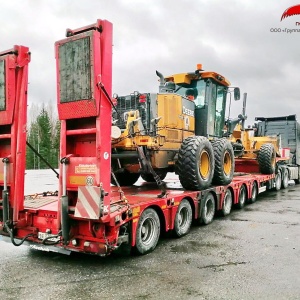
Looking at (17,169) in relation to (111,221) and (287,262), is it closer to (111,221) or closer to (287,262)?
(111,221)

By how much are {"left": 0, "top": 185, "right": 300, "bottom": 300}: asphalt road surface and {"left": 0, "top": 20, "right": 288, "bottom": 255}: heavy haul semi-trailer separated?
334 mm

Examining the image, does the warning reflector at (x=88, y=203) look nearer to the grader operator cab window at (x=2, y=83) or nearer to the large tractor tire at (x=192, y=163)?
the grader operator cab window at (x=2, y=83)

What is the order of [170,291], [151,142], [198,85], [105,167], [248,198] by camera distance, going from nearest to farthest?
[170,291]
[105,167]
[151,142]
[198,85]
[248,198]

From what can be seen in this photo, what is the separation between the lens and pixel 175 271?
4805mm

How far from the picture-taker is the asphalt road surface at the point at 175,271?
4.09m

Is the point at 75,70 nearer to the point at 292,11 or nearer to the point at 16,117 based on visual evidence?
the point at 16,117

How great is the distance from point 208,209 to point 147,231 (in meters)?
2.73

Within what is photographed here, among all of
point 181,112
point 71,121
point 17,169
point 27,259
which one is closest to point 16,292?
point 27,259

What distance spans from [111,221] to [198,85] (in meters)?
5.71

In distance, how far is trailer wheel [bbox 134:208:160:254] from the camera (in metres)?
5.36

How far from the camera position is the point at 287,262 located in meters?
5.20

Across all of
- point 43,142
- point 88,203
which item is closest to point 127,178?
point 88,203

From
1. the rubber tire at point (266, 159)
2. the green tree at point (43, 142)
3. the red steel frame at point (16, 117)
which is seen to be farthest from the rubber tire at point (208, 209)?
the green tree at point (43, 142)

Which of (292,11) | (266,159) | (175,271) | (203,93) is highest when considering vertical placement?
(292,11)
